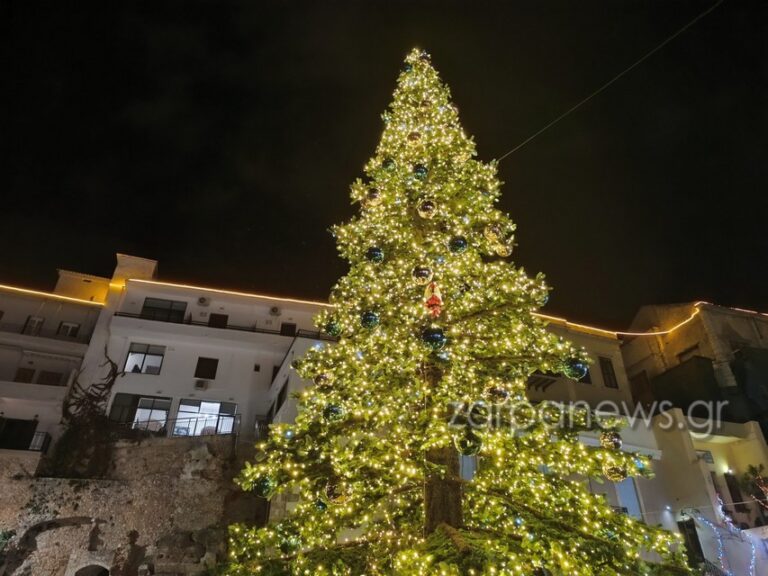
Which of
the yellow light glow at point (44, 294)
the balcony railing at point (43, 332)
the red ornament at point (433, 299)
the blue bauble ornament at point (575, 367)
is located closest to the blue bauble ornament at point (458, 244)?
the red ornament at point (433, 299)

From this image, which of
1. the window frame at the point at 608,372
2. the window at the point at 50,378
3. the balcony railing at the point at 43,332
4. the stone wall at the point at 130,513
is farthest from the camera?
the balcony railing at the point at 43,332

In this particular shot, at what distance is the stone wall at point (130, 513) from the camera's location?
1303 centimetres

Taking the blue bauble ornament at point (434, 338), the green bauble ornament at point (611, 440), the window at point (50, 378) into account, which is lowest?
the green bauble ornament at point (611, 440)

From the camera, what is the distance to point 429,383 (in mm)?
7184

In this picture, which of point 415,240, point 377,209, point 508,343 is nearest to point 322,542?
point 508,343

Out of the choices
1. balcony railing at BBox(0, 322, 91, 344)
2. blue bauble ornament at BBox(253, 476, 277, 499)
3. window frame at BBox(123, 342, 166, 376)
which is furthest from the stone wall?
balcony railing at BBox(0, 322, 91, 344)

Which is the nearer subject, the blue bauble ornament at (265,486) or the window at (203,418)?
the blue bauble ornament at (265,486)

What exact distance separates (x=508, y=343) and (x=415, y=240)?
8.59ft

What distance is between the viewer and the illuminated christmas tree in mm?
5586

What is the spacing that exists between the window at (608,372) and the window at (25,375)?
28269mm

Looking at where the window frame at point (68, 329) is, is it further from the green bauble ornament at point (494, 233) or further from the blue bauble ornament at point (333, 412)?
the green bauble ornament at point (494, 233)

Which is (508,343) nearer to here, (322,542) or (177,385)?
(322,542)

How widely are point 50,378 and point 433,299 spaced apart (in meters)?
23.2

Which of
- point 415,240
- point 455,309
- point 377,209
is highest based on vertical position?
point 377,209
